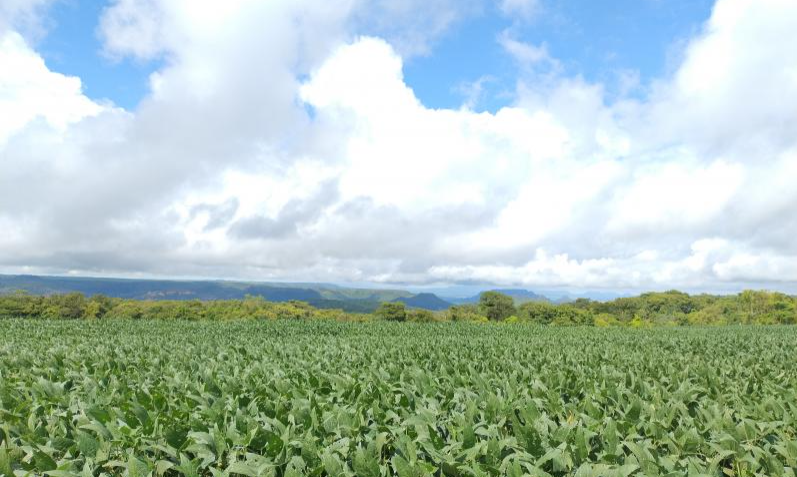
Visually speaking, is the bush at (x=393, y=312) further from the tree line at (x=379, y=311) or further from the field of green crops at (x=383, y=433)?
the field of green crops at (x=383, y=433)

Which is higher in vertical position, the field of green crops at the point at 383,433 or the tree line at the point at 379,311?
the field of green crops at the point at 383,433

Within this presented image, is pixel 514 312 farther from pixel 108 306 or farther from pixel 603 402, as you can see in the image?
pixel 603 402


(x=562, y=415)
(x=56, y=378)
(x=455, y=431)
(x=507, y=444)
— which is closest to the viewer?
(x=507, y=444)

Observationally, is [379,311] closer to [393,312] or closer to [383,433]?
[393,312]

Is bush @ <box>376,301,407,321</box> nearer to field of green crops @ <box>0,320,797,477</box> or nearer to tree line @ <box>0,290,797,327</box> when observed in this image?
tree line @ <box>0,290,797,327</box>

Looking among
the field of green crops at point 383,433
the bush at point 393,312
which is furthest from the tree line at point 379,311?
the field of green crops at point 383,433

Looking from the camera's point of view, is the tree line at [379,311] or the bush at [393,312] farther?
the bush at [393,312]

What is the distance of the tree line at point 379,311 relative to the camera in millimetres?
53594

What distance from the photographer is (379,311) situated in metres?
59.5

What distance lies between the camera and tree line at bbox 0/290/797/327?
53.6 m

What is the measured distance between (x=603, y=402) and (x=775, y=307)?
3710 inches

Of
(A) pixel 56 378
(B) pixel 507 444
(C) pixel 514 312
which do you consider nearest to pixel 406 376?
(B) pixel 507 444

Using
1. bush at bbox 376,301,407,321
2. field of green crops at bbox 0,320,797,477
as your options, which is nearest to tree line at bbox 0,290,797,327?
bush at bbox 376,301,407,321

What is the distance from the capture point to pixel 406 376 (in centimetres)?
840
